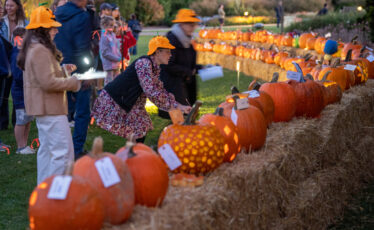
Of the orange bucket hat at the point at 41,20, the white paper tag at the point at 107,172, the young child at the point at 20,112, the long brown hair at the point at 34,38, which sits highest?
the orange bucket hat at the point at 41,20

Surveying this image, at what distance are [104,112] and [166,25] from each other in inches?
1503

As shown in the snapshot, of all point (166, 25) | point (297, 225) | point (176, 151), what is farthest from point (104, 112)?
point (166, 25)

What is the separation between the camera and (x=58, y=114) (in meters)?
3.96

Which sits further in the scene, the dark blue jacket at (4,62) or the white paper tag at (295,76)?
the dark blue jacket at (4,62)

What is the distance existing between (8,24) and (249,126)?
424cm

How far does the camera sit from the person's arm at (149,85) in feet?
14.3

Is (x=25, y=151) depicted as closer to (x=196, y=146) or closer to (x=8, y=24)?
(x=8, y=24)

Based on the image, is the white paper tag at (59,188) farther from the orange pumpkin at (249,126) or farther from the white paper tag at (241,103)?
the white paper tag at (241,103)

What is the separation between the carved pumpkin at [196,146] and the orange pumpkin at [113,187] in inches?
26.5

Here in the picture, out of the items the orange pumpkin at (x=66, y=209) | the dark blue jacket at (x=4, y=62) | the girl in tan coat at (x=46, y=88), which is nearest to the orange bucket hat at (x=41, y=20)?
the girl in tan coat at (x=46, y=88)

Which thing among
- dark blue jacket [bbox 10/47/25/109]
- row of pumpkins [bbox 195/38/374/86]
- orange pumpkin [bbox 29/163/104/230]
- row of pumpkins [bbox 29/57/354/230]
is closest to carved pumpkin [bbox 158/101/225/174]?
row of pumpkins [bbox 29/57/354/230]

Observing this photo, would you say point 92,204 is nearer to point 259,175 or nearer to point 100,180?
point 100,180

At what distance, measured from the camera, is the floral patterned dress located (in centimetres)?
440

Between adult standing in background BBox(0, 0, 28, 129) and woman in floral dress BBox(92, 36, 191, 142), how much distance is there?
2210 mm
